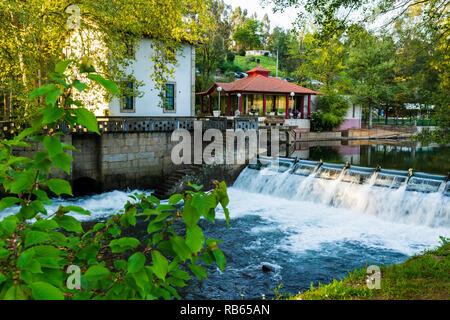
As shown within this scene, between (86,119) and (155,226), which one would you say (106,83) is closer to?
(86,119)

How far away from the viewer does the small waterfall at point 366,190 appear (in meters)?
14.3

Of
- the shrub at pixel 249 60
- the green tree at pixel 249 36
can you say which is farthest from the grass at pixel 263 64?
the green tree at pixel 249 36

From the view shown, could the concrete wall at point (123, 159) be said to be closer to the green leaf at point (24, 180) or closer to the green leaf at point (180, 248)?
the green leaf at point (24, 180)

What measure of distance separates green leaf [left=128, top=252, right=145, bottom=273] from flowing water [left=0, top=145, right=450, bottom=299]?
7050 millimetres

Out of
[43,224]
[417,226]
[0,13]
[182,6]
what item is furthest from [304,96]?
[43,224]

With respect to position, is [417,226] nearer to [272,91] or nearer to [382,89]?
[272,91]

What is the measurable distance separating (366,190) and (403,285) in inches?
417

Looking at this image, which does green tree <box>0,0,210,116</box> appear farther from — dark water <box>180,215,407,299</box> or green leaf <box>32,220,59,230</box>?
green leaf <box>32,220,59,230</box>

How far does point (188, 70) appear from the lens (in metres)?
26.3

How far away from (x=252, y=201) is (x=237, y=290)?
9626mm

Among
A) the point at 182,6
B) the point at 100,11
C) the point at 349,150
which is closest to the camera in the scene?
the point at 100,11

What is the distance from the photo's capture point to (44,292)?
173cm

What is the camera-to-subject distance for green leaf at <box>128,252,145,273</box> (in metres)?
2.04

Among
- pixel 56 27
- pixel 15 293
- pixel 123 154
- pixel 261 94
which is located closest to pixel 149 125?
pixel 123 154
